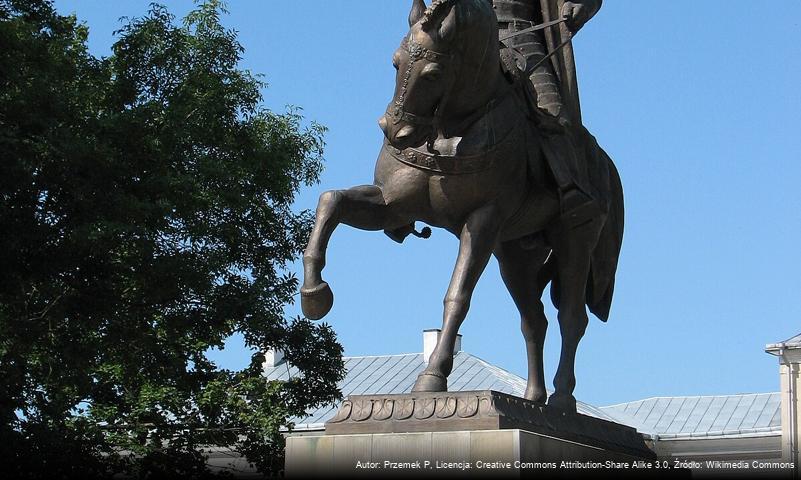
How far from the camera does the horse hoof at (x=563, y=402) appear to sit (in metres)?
8.70

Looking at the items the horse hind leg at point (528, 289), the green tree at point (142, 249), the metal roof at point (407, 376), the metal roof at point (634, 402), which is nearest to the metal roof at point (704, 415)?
the metal roof at point (634, 402)

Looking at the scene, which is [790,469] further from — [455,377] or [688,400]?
[688,400]

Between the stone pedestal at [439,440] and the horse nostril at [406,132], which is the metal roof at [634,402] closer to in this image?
the stone pedestal at [439,440]

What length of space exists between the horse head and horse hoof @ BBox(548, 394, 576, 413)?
75.7 inches

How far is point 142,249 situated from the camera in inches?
739

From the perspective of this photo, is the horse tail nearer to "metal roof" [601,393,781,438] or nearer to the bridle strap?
the bridle strap

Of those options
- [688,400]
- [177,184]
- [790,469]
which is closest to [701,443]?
[688,400]

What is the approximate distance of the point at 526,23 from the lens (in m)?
9.41

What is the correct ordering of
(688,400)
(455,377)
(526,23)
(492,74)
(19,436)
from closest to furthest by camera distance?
1. (492,74)
2. (526,23)
3. (19,436)
4. (455,377)
5. (688,400)

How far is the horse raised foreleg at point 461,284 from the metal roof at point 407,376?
2253cm

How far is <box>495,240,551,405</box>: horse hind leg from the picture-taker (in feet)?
30.6

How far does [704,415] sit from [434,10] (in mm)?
30977

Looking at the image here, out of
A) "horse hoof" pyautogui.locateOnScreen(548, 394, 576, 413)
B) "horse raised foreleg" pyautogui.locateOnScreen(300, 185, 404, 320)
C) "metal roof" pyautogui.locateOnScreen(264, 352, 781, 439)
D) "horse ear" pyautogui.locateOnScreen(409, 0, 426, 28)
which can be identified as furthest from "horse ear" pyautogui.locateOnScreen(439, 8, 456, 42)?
"metal roof" pyautogui.locateOnScreen(264, 352, 781, 439)

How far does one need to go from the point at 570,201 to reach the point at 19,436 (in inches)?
426
